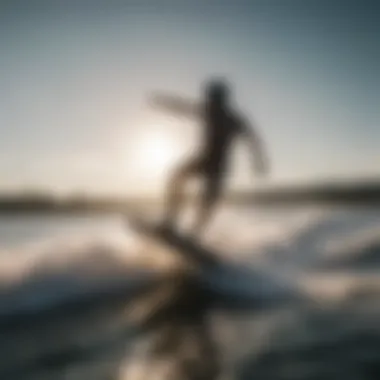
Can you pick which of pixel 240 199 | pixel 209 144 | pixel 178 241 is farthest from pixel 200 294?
pixel 209 144

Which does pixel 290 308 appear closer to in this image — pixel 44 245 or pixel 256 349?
pixel 256 349

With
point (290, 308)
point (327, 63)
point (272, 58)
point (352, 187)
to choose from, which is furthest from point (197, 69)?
point (290, 308)

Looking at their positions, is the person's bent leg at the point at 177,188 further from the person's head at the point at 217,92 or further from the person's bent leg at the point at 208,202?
the person's head at the point at 217,92

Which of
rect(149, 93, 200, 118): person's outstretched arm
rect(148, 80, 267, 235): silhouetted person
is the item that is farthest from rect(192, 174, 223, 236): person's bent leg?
rect(149, 93, 200, 118): person's outstretched arm

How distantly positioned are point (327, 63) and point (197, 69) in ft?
1.06

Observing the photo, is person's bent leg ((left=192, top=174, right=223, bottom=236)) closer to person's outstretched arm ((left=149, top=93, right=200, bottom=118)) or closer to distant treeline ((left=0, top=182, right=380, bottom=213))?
distant treeline ((left=0, top=182, right=380, bottom=213))

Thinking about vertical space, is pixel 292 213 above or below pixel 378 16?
below

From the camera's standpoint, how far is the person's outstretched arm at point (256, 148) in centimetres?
133

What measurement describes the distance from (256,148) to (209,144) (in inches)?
4.5

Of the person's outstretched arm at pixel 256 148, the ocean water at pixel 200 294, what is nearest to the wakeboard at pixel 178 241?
the ocean water at pixel 200 294

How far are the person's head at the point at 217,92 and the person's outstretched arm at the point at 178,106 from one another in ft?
0.13

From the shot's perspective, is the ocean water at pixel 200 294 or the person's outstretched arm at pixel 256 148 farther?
the person's outstretched arm at pixel 256 148

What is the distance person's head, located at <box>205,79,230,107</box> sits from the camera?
1319 mm

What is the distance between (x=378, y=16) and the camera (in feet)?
4.58
